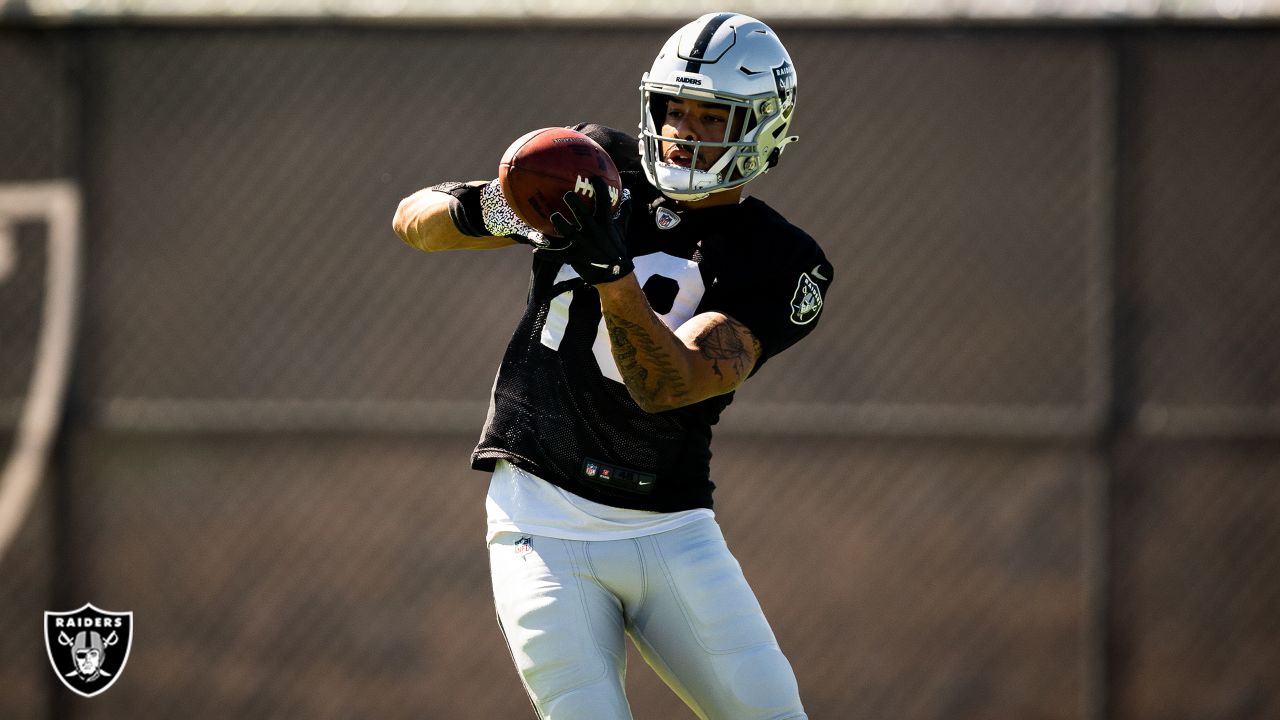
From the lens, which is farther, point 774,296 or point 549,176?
point 774,296

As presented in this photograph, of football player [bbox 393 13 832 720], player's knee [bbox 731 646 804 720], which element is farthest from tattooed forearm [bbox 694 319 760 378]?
player's knee [bbox 731 646 804 720]

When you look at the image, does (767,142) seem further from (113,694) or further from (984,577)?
(113,694)

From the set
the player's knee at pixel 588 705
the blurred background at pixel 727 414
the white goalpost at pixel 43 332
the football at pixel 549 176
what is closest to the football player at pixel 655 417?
the player's knee at pixel 588 705

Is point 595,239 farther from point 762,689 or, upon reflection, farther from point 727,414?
point 727,414

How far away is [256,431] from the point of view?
5.06m

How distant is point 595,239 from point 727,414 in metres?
2.65

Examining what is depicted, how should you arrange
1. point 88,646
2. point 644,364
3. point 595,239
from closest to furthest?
point 595,239
point 644,364
point 88,646

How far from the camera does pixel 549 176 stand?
2.44 meters

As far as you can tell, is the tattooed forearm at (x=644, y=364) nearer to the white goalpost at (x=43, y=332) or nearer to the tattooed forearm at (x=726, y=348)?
the tattooed forearm at (x=726, y=348)

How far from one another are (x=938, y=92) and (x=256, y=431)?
2.96 meters

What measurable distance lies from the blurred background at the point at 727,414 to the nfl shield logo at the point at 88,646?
0.08 metres

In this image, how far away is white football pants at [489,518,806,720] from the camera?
2.78 meters

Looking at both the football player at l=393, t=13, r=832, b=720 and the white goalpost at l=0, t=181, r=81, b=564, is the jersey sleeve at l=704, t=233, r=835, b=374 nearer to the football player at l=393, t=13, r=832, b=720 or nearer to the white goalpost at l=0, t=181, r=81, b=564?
the football player at l=393, t=13, r=832, b=720


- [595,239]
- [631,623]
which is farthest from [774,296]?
[631,623]
